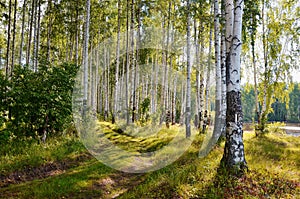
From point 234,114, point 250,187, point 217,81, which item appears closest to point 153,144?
point 217,81

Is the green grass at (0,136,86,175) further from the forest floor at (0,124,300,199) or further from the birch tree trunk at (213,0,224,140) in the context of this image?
the birch tree trunk at (213,0,224,140)

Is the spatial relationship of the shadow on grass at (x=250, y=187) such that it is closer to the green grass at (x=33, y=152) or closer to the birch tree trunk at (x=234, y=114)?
the birch tree trunk at (x=234, y=114)

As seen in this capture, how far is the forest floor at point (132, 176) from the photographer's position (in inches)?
230

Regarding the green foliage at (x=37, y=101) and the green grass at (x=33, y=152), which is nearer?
the green grass at (x=33, y=152)

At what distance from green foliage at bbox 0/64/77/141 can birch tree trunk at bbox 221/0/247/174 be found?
21.5ft

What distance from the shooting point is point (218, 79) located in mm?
12328

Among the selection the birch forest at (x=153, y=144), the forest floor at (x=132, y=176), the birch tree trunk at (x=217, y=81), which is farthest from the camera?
the birch tree trunk at (x=217, y=81)

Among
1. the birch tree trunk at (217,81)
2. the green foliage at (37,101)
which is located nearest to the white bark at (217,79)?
the birch tree trunk at (217,81)

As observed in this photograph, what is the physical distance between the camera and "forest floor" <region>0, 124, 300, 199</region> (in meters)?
5.85

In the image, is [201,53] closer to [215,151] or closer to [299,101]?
[215,151]

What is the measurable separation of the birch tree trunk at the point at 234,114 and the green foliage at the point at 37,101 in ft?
21.5

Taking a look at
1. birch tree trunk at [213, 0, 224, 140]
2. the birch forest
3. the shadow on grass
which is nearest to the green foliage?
the birch forest

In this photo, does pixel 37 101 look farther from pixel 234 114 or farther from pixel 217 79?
pixel 217 79

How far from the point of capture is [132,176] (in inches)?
344
